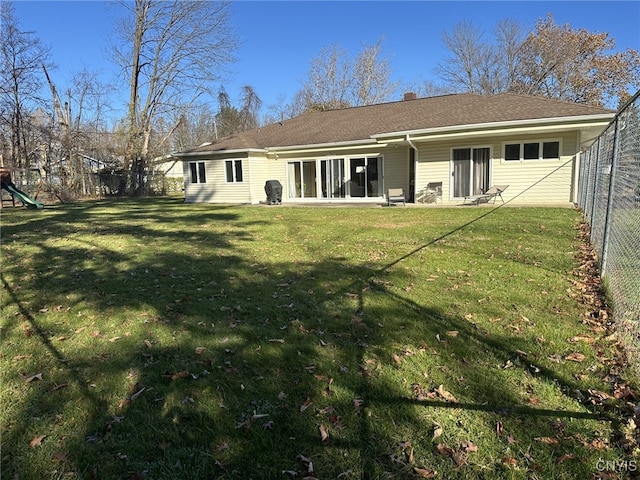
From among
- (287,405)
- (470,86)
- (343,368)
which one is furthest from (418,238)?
(470,86)

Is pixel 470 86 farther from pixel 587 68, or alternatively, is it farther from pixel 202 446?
pixel 202 446

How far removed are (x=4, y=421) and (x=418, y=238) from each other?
7043 millimetres

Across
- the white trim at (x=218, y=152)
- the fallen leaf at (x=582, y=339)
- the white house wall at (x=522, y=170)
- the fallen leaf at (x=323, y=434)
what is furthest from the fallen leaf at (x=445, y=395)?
the white trim at (x=218, y=152)

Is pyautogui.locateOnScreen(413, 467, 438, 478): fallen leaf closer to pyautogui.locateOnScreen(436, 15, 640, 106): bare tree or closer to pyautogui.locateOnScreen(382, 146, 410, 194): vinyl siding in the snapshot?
pyautogui.locateOnScreen(382, 146, 410, 194): vinyl siding

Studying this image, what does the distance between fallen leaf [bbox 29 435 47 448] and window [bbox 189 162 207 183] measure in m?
19.7

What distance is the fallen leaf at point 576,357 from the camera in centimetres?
305

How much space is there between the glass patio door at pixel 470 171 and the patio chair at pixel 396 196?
2.00 metres

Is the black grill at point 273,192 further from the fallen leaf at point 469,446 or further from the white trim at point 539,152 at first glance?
the fallen leaf at point 469,446

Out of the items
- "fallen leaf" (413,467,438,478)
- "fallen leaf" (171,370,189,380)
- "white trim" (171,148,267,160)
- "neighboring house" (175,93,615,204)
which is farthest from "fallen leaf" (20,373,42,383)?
"white trim" (171,148,267,160)

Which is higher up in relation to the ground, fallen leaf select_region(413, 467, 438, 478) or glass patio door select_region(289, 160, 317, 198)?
glass patio door select_region(289, 160, 317, 198)

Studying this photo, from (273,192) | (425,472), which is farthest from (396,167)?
(425,472)

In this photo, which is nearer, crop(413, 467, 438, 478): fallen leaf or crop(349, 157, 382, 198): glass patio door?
crop(413, 467, 438, 478): fallen leaf

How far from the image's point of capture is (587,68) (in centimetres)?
3023

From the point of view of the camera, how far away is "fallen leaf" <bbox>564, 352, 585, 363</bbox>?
10.0 ft
